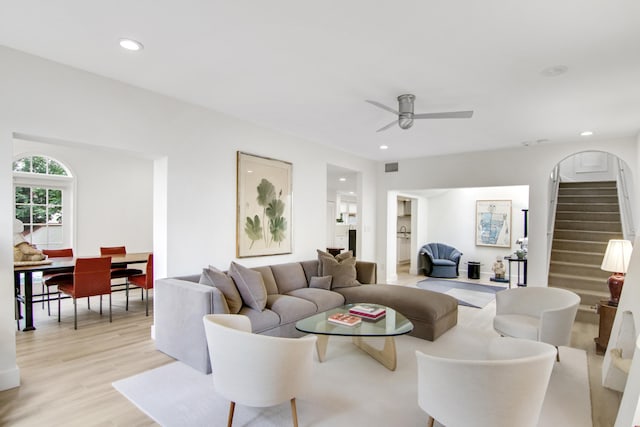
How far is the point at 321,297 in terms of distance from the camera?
13.7ft

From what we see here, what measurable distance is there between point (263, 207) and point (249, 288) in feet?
4.85

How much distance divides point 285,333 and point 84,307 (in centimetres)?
348

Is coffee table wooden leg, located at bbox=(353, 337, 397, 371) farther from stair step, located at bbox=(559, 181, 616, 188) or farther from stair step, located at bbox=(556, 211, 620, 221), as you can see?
stair step, located at bbox=(559, 181, 616, 188)

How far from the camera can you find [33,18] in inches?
86.1

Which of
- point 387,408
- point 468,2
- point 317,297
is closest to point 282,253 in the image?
point 317,297

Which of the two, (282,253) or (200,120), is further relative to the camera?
(282,253)

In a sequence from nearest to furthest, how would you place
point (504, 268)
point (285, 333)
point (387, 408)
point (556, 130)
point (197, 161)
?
point (387, 408), point (285, 333), point (197, 161), point (556, 130), point (504, 268)

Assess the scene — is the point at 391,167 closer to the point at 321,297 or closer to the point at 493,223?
the point at 493,223

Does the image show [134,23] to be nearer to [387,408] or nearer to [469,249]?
[387,408]

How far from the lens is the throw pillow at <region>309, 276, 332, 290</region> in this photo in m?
4.76

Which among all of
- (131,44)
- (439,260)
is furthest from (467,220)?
(131,44)

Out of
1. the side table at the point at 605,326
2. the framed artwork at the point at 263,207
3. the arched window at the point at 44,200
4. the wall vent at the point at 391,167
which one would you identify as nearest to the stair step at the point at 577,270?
the side table at the point at 605,326

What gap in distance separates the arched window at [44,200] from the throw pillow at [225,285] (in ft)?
14.6

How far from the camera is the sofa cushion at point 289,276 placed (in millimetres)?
4473
